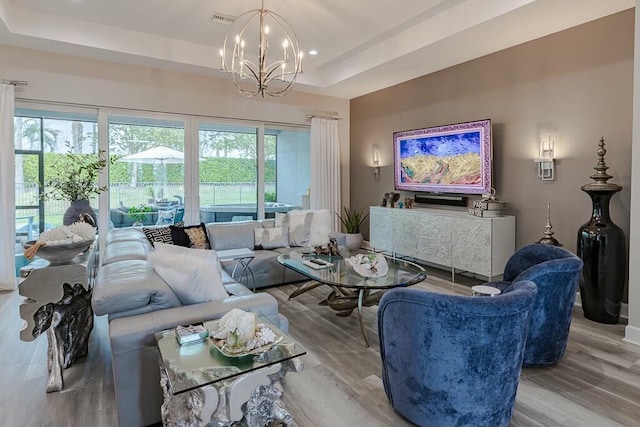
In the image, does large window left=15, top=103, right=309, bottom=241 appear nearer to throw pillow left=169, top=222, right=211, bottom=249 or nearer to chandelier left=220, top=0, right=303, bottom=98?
chandelier left=220, top=0, right=303, bottom=98

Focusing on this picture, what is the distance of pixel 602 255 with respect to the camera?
3.43 m

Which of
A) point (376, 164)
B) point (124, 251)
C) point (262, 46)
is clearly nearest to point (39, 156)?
point (124, 251)

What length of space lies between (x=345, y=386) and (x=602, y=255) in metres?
2.68

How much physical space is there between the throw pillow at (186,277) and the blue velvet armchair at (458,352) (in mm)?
1086

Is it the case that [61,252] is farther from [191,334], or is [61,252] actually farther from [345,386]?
[345,386]

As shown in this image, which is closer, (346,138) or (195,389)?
(195,389)

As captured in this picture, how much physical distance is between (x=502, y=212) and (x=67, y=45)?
5.59m

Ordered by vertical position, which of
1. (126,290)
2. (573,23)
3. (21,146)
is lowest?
(126,290)

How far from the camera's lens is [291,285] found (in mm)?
4781

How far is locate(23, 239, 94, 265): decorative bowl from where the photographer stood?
2471 millimetres

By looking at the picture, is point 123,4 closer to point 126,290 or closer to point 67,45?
point 67,45

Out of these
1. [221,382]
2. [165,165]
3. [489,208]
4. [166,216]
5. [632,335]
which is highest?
[165,165]

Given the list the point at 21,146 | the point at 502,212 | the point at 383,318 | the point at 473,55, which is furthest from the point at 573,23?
the point at 21,146

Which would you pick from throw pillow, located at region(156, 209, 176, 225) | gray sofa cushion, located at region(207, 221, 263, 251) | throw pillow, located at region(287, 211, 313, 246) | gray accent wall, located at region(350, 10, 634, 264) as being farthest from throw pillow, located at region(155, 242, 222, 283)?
gray accent wall, located at region(350, 10, 634, 264)
